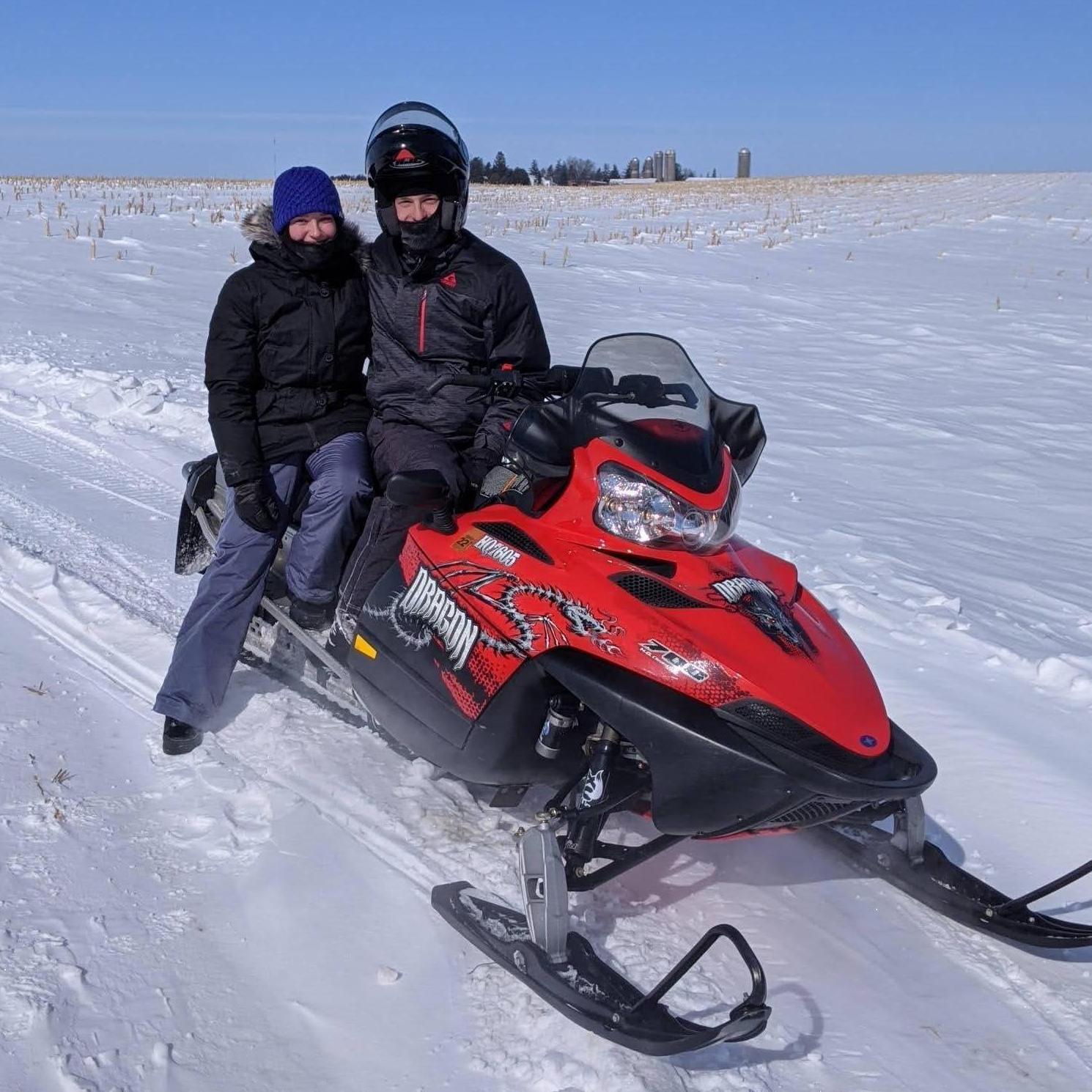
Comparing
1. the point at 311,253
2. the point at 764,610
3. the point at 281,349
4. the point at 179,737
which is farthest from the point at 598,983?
the point at 311,253

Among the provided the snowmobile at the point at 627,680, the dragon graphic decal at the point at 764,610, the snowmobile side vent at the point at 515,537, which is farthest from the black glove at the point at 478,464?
the dragon graphic decal at the point at 764,610

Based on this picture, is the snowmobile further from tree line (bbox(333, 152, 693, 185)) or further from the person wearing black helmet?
tree line (bbox(333, 152, 693, 185))

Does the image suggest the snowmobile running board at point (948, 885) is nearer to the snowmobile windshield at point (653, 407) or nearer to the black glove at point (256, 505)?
the snowmobile windshield at point (653, 407)

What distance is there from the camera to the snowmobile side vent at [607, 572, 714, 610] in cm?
259

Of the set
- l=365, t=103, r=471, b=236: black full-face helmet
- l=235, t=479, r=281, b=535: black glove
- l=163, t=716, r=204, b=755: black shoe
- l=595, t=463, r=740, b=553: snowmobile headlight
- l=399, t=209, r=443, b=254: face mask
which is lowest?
l=163, t=716, r=204, b=755: black shoe

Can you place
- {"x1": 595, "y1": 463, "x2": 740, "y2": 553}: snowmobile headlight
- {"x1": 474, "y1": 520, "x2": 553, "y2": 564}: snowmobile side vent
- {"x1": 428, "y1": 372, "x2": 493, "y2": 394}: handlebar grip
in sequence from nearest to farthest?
{"x1": 595, "y1": 463, "x2": 740, "y2": 553}: snowmobile headlight, {"x1": 474, "y1": 520, "x2": 553, "y2": 564}: snowmobile side vent, {"x1": 428, "y1": 372, "x2": 493, "y2": 394}: handlebar grip

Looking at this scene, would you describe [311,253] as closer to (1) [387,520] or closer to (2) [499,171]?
(1) [387,520]

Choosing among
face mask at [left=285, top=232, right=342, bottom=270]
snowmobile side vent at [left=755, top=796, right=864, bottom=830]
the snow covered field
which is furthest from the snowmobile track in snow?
face mask at [left=285, top=232, right=342, bottom=270]

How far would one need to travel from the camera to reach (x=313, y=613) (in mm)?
3709

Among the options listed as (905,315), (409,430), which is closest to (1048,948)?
(409,430)

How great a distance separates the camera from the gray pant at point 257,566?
350cm

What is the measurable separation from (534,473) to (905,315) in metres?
11.2

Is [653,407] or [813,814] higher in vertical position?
[653,407]

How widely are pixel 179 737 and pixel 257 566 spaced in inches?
23.5
